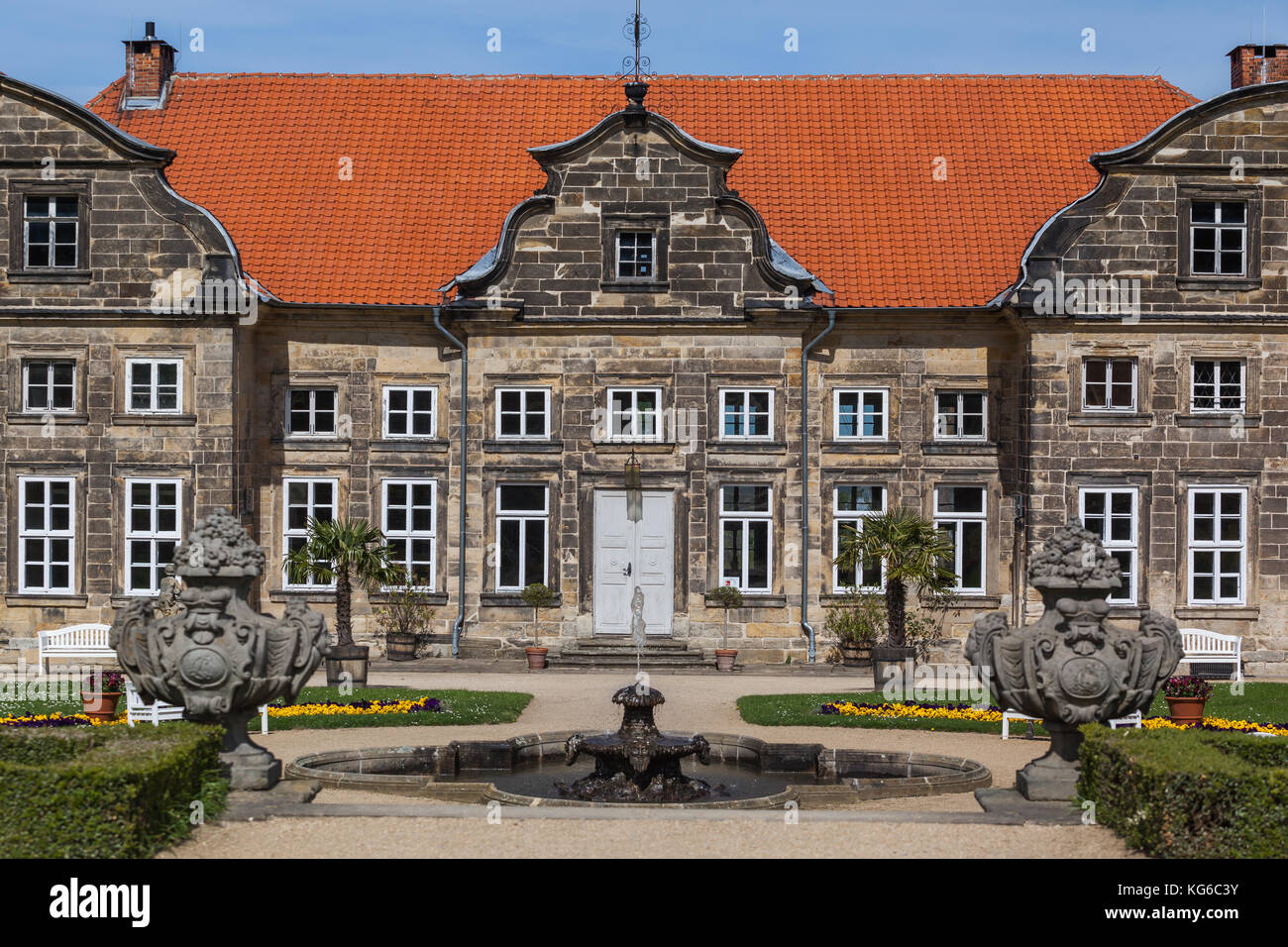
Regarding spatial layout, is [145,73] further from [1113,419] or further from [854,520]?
[1113,419]

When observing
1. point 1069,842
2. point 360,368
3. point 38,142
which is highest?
point 38,142

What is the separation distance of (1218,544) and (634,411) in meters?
9.24

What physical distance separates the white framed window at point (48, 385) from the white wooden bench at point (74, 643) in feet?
11.9

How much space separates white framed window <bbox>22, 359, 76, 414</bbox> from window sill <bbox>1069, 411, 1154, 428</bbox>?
1551cm

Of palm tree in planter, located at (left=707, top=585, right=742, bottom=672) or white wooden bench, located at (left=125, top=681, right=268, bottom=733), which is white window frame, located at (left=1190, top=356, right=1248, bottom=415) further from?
white wooden bench, located at (left=125, top=681, right=268, bottom=733)

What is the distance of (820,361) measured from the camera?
27.8 metres

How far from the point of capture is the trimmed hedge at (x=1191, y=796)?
11914mm

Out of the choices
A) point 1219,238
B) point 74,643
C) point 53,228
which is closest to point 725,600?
point 1219,238

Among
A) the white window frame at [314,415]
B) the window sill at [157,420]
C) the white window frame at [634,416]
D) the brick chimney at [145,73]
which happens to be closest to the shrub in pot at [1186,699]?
the white window frame at [634,416]

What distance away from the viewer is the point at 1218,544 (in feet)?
88.0

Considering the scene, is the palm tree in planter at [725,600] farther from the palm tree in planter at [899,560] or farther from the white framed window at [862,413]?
the white framed window at [862,413]

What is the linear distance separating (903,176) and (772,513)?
6.79m

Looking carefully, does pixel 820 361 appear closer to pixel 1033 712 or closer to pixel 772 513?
pixel 772 513
